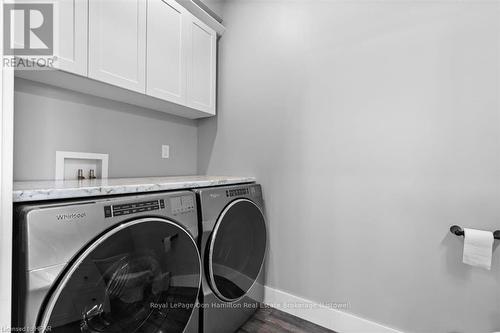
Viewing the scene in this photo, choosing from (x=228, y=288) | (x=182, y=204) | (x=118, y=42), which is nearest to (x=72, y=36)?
(x=118, y=42)

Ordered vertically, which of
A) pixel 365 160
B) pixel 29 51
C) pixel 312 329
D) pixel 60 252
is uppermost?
pixel 29 51

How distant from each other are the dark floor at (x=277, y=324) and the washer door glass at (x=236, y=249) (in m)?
0.24

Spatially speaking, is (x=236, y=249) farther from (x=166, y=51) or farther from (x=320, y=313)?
(x=166, y=51)

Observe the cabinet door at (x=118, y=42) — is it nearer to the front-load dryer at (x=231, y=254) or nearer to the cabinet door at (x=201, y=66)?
the cabinet door at (x=201, y=66)

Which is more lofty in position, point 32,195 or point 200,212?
point 32,195

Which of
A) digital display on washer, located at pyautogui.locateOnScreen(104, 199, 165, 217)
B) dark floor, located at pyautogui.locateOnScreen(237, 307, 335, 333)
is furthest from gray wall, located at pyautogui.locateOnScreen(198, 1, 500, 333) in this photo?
digital display on washer, located at pyautogui.locateOnScreen(104, 199, 165, 217)

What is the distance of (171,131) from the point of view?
2.01m

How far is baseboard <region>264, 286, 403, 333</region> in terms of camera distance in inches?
55.7

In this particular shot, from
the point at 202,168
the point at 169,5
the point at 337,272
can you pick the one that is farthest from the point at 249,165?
the point at 169,5

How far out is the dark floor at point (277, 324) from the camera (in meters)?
1.51

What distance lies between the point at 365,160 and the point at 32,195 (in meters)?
1.60

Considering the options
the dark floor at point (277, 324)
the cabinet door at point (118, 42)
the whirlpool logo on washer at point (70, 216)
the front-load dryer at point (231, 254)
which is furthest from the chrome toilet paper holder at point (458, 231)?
the cabinet door at point (118, 42)

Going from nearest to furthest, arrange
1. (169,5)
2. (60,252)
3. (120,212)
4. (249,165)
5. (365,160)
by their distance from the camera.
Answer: (60,252) → (120,212) → (365,160) → (169,5) → (249,165)

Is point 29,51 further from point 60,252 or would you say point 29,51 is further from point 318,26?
point 318,26
